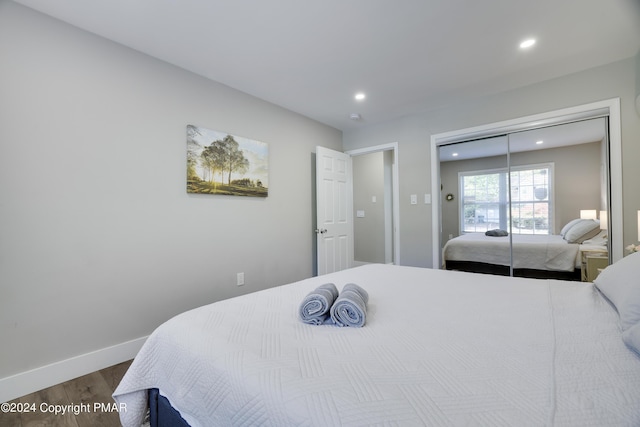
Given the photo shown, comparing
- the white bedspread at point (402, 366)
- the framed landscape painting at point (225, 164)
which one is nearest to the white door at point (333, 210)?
the framed landscape painting at point (225, 164)

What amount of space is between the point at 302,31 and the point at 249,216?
5.92 ft

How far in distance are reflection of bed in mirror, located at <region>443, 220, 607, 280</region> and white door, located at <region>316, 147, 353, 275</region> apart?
1.35 meters

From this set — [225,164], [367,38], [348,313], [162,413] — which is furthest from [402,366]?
[225,164]

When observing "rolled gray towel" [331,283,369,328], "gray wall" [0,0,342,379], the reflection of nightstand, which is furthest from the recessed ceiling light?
"gray wall" [0,0,342,379]

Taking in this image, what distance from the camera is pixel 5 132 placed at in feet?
5.75

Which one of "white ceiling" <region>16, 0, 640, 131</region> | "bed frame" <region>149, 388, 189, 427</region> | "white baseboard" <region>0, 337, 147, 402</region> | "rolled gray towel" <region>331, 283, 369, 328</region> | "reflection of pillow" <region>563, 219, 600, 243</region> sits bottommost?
"white baseboard" <region>0, 337, 147, 402</region>

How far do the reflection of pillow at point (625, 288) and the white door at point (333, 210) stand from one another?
2692 millimetres

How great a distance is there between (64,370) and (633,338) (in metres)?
2.93

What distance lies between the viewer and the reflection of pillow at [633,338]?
82 centimetres

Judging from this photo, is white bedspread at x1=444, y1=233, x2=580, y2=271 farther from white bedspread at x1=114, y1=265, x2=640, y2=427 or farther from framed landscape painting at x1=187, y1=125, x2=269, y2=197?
framed landscape painting at x1=187, y1=125, x2=269, y2=197

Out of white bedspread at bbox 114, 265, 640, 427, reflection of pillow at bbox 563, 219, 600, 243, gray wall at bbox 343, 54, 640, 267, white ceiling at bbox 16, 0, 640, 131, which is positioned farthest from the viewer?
reflection of pillow at bbox 563, 219, 600, 243

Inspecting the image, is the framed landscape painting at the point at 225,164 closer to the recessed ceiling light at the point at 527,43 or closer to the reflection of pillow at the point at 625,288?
the recessed ceiling light at the point at 527,43

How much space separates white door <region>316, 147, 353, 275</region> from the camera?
12.4 feet

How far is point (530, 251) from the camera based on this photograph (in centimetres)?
311
